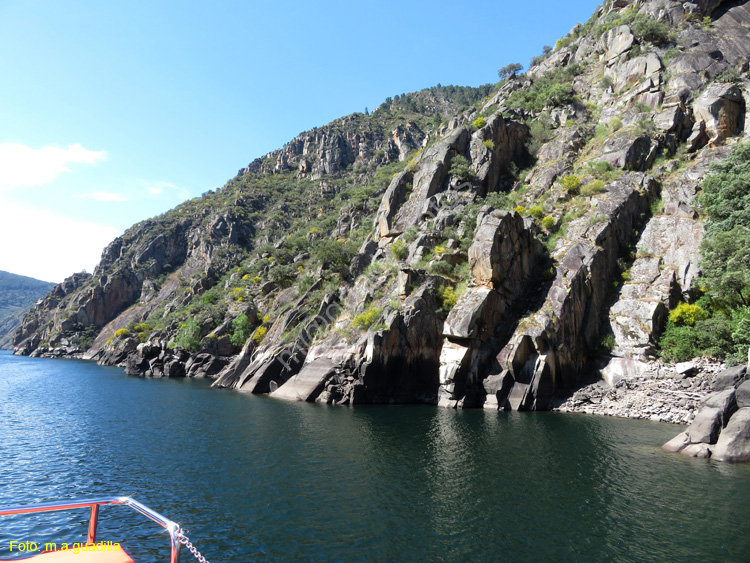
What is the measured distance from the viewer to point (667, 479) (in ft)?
63.2

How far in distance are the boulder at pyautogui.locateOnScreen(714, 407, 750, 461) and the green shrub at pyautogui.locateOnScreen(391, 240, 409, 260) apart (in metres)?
37.2

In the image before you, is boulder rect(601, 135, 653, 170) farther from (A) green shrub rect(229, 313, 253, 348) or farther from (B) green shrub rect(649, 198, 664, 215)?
(A) green shrub rect(229, 313, 253, 348)

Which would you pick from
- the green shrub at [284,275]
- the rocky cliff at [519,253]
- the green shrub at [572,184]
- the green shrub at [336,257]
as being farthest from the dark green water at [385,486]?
the green shrub at [284,275]

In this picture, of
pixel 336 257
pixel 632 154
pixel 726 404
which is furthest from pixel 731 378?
pixel 336 257

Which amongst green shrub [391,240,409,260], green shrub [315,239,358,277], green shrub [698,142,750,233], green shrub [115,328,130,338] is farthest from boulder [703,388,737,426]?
green shrub [115,328,130,338]

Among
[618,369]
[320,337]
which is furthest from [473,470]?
[320,337]

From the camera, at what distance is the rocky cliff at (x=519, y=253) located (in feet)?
133

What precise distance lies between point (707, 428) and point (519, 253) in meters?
24.3

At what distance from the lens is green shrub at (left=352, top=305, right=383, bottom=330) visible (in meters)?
47.6

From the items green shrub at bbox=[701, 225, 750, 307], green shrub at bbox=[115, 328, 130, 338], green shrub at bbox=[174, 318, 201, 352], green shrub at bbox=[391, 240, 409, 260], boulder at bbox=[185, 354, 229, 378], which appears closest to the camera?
green shrub at bbox=[701, 225, 750, 307]

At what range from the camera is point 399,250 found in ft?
179

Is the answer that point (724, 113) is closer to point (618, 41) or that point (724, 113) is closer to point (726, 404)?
point (618, 41)

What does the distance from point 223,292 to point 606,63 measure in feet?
291

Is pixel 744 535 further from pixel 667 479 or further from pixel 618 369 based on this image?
pixel 618 369
